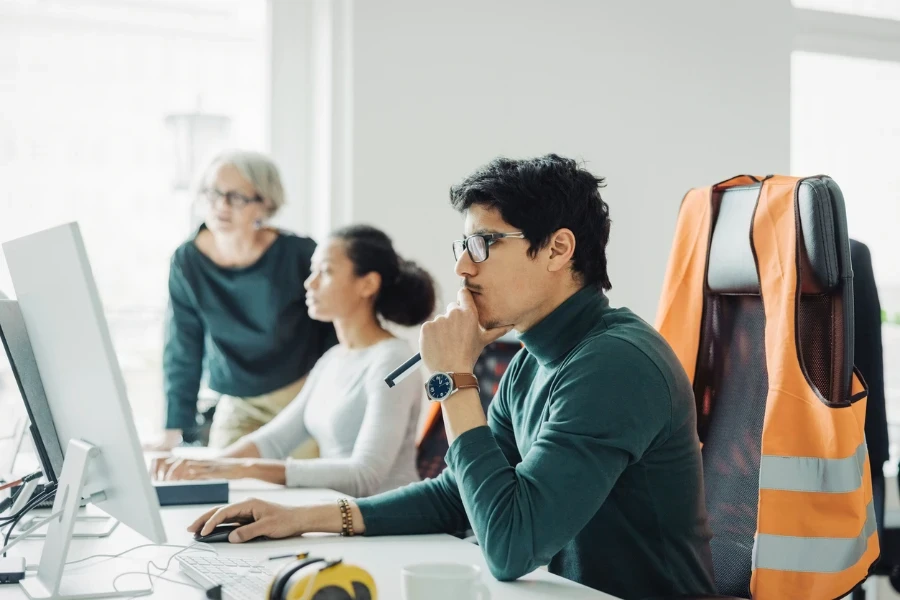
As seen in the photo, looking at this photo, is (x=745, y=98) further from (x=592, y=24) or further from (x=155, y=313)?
(x=155, y=313)

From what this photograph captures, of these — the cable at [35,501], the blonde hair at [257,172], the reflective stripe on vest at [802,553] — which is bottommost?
the reflective stripe on vest at [802,553]

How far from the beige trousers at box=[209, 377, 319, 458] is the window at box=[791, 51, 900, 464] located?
245 cm

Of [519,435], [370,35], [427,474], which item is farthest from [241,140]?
[519,435]

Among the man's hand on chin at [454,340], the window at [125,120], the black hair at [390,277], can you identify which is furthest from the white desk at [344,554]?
the window at [125,120]

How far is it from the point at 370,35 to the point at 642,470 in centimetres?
225

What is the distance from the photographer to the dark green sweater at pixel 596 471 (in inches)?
46.7

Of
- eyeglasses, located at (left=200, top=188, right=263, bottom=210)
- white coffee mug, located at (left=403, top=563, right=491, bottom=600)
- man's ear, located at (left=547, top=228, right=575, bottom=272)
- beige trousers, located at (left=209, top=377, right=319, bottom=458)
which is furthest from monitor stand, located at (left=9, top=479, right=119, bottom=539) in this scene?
eyeglasses, located at (left=200, top=188, right=263, bottom=210)

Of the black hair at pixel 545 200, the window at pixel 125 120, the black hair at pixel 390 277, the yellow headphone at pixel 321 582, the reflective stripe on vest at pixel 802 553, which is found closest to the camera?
the yellow headphone at pixel 321 582

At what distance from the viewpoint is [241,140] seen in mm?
3420

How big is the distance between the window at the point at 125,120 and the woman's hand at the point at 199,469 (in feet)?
4.64

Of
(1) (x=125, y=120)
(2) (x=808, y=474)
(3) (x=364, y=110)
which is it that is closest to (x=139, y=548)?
(2) (x=808, y=474)

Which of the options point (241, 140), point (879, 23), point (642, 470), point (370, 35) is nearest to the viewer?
point (642, 470)

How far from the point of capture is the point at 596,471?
119 centimetres

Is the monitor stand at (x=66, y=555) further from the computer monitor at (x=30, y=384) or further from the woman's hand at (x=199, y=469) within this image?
the woman's hand at (x=199, y=469)
